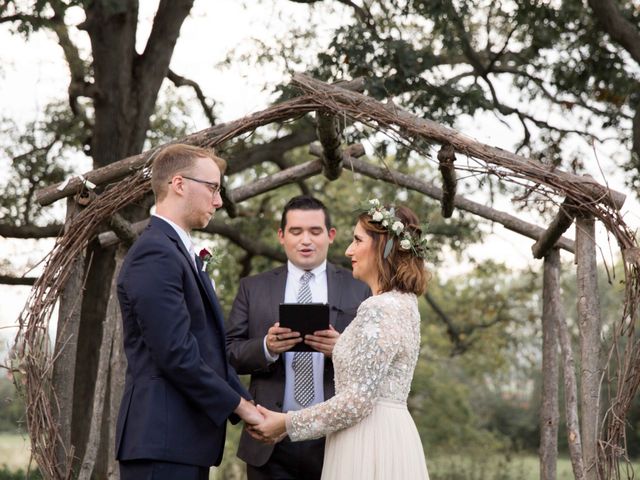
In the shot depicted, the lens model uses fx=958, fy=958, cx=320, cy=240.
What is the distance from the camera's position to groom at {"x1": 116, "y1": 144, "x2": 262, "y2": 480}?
4.03 metres

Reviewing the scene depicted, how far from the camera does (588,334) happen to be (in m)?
5.61

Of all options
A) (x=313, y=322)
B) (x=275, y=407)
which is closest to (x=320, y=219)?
(x=313, y=322)

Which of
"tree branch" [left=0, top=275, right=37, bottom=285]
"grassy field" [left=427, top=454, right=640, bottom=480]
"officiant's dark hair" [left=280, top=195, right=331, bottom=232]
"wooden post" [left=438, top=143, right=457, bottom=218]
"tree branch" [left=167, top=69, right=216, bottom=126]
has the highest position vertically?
"tree branch" [left=167, top=69, right=216, bottom=126]

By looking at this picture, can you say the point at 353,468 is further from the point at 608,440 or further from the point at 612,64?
the point at 612,64

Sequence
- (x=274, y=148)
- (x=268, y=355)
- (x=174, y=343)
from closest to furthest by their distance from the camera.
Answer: (x=174, y=343) → (x=268, y=355) → (x=274, y=148)

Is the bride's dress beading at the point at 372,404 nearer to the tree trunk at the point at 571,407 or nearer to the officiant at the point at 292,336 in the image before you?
the officiant at the point at 292,336

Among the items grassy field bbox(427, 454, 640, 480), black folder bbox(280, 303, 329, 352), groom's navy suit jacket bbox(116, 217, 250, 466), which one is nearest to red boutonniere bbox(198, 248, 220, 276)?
black folder bbox(280, 303, 329, 352)

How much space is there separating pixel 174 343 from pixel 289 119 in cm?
234

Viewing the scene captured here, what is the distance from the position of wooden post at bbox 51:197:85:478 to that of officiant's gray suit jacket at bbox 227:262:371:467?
45.7 inches

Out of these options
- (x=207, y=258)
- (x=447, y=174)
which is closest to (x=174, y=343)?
(x=207, y=258)

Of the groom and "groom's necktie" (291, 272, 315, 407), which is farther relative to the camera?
"groom's necktie" (291, 272, 315, 407)

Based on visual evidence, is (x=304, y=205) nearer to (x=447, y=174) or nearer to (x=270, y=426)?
(x=447, y=174)

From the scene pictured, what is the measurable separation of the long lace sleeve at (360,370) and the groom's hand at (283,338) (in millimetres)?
715

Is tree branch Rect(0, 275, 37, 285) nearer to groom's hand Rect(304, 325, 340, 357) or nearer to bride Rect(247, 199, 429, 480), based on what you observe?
groom's hand Rect(304, 325, 340, 357)
